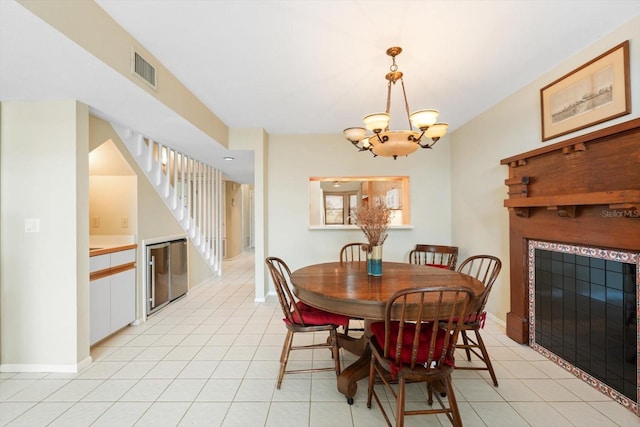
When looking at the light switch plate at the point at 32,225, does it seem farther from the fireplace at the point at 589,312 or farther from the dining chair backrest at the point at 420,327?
the fireplace at the point at 589,312

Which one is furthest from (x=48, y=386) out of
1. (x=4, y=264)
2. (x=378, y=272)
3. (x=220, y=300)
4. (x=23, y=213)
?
(x=378, y=272)

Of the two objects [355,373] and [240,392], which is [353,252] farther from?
[240,392]

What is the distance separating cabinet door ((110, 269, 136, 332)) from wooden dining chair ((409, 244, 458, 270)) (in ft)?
11.3

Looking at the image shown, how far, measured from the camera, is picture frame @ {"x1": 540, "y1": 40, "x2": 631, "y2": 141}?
186cm

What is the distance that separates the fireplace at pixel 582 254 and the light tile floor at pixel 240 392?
20 cm

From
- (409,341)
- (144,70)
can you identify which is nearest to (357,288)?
(409,341)

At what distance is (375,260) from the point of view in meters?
2.20

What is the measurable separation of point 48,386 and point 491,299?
4.13 meters

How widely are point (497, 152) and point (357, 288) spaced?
240cm

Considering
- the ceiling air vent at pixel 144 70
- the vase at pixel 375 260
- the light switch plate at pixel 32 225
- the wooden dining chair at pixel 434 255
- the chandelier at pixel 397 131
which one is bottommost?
the wooden dining chair at pixel 434 255

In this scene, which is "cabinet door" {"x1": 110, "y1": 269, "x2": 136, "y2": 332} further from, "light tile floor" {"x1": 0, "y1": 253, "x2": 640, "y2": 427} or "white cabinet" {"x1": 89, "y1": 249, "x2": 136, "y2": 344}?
"light tile floor" {"x1": 0, "y1": 253, "x2": 640, "y2": 427}

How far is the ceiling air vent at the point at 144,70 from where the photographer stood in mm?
2014

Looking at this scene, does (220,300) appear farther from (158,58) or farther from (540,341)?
(540,341)

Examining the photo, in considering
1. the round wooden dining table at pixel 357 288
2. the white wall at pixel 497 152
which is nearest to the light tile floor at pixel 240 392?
the round wooden dining table at pixel 357 288
